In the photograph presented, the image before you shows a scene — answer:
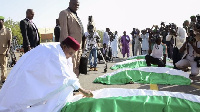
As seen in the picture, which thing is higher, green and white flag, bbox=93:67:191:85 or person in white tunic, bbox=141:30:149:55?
person in white tunic, bbox=141:30:149:55

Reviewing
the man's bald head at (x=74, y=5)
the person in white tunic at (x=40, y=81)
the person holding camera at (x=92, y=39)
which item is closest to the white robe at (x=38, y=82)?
the person in white tunic at (x=40, y=81)

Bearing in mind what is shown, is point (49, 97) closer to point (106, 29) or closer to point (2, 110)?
point (2, 110)

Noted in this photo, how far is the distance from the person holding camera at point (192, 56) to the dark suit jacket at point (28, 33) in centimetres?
424

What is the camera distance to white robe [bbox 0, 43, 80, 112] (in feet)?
11.1

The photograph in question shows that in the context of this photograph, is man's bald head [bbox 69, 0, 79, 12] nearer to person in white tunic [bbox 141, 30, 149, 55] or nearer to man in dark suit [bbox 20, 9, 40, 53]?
man in dark suit [bbox 20, 9, 40, 53]

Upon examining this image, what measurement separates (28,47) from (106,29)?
12.1 metres

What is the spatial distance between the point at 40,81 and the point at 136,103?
1.33 m

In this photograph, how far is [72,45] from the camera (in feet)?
11.4

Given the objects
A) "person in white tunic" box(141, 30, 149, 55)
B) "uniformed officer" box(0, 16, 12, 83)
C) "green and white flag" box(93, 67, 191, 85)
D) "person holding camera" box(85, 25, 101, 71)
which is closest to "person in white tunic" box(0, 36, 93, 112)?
"green and white flag" box(93, 67, 191, 85)

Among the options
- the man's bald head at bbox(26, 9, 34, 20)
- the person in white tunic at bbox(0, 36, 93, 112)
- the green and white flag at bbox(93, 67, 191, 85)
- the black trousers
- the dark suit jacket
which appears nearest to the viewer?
the person in white tunic at bbox(0, 36, 93, 112)

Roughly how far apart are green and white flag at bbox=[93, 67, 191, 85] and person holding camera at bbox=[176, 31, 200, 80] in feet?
2.00

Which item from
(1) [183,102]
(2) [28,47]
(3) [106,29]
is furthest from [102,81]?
(3) [106,29]

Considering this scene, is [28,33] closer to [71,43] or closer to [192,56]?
[71,43]

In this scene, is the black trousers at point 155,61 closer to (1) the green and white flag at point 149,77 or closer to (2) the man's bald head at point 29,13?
(1) the green and white flag at point 149,77
